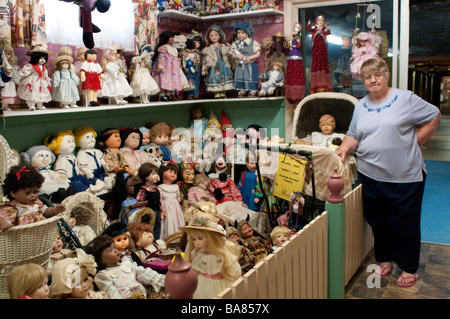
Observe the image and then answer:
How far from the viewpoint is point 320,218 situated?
304cm

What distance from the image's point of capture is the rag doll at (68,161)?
414 cm

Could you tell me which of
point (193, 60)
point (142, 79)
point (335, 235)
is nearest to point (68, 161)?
point (142, 79)

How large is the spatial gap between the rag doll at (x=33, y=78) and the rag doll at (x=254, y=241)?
6.31 ft

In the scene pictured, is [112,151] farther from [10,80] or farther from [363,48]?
[363,48]

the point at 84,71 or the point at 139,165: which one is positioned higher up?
the point at 84,71

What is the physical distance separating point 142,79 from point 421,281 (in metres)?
3.26

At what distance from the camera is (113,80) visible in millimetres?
4613

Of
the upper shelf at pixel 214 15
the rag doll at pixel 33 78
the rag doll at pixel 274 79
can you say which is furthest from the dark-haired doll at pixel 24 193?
the rag doll at pixel 274 79

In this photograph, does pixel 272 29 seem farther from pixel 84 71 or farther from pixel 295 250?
pixel 295 250

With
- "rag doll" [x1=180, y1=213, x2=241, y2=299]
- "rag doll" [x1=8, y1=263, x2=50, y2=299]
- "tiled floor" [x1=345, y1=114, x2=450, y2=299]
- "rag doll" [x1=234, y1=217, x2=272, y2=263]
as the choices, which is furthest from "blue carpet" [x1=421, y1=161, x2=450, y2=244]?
"rag doll" [x1=8, y1=263, x2=50, y2=299]

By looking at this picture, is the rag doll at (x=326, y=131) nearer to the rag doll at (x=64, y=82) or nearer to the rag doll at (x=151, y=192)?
the rag doll at (x=151, y=192)

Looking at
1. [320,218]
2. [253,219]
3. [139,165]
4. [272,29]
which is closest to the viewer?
[320,218]
